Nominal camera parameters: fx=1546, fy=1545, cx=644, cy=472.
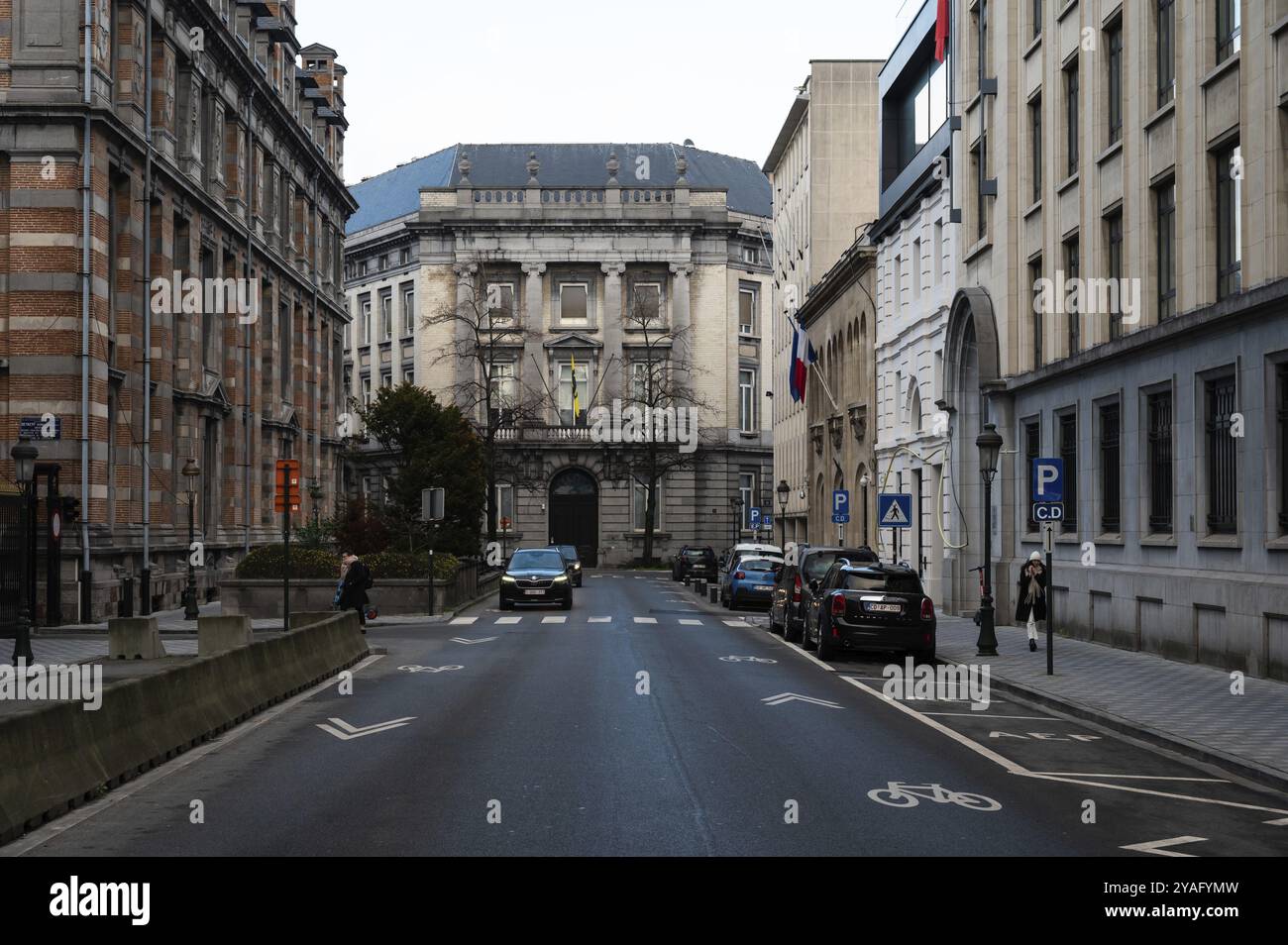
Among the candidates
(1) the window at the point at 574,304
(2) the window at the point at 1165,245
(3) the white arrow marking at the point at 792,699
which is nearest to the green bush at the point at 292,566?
(2) the window at the point at 1165,245

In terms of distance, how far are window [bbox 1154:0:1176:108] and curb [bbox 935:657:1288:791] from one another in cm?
1092

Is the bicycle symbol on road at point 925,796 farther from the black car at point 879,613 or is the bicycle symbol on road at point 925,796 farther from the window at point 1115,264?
the window at point 1115,264

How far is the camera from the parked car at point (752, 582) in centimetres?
4300

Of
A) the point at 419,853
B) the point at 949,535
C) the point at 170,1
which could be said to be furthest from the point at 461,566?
the point at 419,853

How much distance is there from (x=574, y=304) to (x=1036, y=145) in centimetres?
5525

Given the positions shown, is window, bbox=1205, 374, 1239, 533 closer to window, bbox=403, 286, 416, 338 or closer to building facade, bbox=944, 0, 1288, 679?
building facade, bbox=944, 0, 1288, 679

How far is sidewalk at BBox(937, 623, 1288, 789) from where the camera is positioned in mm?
14125

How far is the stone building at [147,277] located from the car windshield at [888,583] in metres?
17.4

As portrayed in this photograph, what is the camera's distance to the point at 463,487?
167 feet

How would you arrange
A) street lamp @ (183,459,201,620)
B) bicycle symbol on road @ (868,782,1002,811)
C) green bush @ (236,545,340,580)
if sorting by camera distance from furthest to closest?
green bush @ (236,545,340,580), street lamp @ (183,459,201,620), bicycle symbol on road @ (868,782,1002,811)

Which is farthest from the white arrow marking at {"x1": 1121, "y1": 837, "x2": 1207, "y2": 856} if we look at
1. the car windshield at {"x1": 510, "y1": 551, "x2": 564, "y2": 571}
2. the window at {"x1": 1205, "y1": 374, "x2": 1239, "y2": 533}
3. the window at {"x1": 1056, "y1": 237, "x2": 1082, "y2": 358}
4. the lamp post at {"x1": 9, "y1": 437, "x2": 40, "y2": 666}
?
the car windshield at {"x1": 510, "y1": 551, "x2": 564, "y2": 571}

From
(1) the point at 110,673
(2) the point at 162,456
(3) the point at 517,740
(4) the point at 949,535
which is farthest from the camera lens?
(2) the point at 162,456
